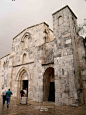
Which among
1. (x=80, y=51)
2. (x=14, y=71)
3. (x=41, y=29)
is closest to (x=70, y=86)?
(x=80, y=51)

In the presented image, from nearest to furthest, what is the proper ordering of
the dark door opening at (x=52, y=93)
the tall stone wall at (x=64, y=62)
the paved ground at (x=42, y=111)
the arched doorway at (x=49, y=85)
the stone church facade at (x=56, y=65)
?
the paved ground at (x=42, y=111)
the tall stone wall at (x=64, y=62)
the stone church facade at (x=56, y=65)
the arched doorway at (x=49, y=85)
the dark door opening at (x=52, y=93)

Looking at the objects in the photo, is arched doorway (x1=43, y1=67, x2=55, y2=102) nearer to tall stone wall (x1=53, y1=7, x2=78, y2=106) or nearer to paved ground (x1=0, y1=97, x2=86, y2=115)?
tall stone wall (x1=53, y1=7, x2=78, y2=106)

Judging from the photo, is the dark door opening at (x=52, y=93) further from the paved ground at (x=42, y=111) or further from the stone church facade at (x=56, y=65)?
the paved ground at (x=42, y=111)

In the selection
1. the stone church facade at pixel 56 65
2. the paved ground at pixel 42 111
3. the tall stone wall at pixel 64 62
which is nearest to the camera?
the paved ground at pixel 42 111

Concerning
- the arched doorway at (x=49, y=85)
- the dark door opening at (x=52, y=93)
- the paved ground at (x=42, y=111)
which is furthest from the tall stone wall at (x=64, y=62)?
the dark door opening at (x=52, y=93)

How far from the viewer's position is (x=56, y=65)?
873 cm

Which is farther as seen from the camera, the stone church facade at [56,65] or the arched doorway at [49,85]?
the arched doorway at [49,85]

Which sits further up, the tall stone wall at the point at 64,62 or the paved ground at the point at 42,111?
the tall stone wall at the point at 64,62

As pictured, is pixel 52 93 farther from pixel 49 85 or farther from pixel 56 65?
pixel 56 65

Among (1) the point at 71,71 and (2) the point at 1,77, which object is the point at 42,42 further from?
(2) the point at 1,77

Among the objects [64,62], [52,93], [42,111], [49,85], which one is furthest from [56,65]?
[42,111]

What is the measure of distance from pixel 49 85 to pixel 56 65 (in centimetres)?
262

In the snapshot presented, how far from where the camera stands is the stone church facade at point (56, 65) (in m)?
7.77

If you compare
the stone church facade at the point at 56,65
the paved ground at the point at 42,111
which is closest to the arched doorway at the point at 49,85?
the stone church facade at the point at 56,65
